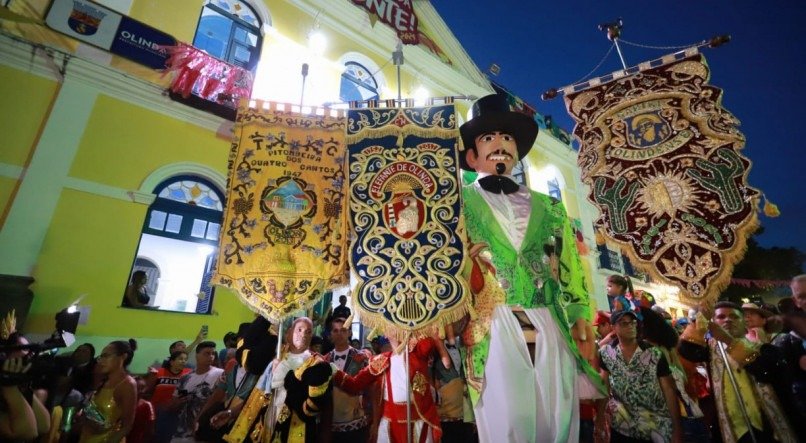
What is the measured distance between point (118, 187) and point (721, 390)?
8313 mm

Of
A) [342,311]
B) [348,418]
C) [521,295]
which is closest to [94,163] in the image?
[342,311]

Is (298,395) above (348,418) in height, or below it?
above

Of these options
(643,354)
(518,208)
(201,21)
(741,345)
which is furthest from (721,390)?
(201,21)

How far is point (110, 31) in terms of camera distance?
662 cm

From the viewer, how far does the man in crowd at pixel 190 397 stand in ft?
14.8

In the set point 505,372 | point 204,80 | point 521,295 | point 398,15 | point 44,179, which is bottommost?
point 505,372

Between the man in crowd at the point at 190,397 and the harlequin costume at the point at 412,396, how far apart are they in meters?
2.84

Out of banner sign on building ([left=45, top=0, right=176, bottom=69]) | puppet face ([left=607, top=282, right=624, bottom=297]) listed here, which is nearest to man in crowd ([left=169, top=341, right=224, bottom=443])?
puppet face ([left=607, top=282, right=624, bottom=297])

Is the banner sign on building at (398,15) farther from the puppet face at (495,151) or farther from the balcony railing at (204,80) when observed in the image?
the puppet face at (495,151)

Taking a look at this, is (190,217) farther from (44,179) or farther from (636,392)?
(636,392)

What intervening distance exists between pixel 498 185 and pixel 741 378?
8.52 ft

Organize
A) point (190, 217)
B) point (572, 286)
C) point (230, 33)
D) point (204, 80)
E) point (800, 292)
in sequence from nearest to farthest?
point (572, 286) → point (800, 292) → point (190, 217) → point (204, 80) → point (230, 33)

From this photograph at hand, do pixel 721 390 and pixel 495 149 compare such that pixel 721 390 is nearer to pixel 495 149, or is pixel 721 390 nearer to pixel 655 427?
pixel 655 427

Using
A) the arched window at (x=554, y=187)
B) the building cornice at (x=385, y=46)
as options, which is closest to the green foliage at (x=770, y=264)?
the arched window at (x=554, y=187)
